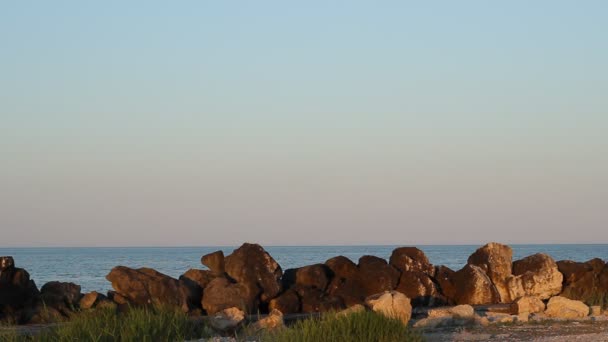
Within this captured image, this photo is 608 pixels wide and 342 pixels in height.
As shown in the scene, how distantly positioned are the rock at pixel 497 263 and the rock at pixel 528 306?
15.1ft

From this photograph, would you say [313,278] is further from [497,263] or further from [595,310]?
[595,310]

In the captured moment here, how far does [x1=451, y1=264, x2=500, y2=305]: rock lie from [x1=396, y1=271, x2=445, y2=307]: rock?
666 millimetres

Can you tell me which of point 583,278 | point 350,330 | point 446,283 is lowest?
point 350,330

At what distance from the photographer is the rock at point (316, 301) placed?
1085 inches

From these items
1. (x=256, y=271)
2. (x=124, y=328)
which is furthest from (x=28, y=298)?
(x=124, y=328)

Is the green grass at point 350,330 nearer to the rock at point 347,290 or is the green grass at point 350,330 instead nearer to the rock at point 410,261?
the rock at point 347,290

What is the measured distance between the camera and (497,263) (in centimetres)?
3167

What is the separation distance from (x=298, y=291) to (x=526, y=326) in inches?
321

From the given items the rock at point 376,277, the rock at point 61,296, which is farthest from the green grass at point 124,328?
the rock at point 376,277

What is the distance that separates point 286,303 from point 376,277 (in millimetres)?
3051

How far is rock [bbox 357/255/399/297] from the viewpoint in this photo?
29094mm

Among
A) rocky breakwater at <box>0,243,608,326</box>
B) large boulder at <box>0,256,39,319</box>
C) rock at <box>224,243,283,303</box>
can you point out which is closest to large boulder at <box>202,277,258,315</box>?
rocky breakwater at <box>0,243,608,326</box>

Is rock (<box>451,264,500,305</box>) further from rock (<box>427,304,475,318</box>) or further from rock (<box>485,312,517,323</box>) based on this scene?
rock (<box>427,304,475,318</box>)

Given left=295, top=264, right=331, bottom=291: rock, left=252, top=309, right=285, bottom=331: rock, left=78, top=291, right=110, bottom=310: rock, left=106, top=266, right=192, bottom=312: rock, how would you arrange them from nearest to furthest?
left=252, top=309, right=285, bottom=331: rock → left=78, top=291, right=110, bottom=310: rock → left=106, top=266, right=192, bottom=312: rock → left=295, top=264, right=331, bottom=291: rock
